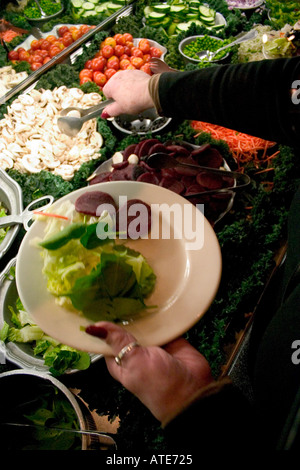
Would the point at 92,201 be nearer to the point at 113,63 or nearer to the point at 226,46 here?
the point at 113,63

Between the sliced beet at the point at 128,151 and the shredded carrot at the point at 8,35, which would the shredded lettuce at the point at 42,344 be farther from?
the shredded carrot at the point at 8,35

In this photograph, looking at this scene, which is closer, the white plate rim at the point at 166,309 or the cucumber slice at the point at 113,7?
the white plate rim at the point at 166,309

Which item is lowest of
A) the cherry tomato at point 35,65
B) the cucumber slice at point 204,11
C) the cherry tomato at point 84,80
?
the cherry tomato at point 84,80

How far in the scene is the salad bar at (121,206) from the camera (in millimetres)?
1279

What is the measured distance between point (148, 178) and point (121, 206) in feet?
1.62

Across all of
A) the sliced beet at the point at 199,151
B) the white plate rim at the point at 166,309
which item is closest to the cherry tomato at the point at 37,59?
the sliced beet at the point at 199,151

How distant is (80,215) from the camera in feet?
5.07

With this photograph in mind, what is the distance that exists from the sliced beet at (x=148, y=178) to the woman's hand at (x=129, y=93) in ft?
1.26

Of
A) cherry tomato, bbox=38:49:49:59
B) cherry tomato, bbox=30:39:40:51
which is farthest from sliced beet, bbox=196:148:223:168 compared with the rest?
cherry tomato, bbox=30:39:40:51

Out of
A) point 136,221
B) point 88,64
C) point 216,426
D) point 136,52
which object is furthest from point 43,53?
point 216,426

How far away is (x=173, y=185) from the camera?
1956 millimetres

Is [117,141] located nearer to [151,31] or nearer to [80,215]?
[80,215]

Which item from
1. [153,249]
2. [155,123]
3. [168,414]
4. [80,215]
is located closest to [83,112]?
[155,123]

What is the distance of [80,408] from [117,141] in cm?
201
